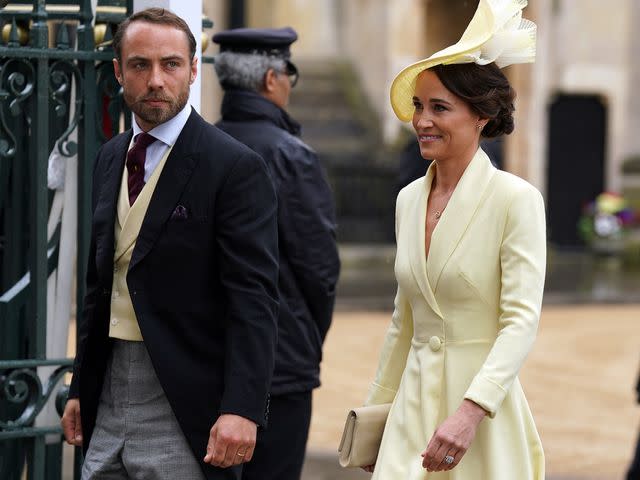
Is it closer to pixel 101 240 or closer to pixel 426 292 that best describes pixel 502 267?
pixel 426 292

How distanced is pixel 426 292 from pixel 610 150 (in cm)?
2179

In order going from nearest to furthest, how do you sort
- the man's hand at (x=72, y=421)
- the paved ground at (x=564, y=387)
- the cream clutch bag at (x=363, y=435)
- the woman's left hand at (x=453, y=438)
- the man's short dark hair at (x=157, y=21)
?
the woman's left hand at (x=453, y=438) < the man's short dark hair at (x=157, y=21) < the cream clutch bag at (x=363, y=435) < the man's hand at (x=72, y=421) < the paved ground at (x=564, y=387)

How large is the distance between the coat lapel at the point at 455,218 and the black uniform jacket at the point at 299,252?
1317 millimetres

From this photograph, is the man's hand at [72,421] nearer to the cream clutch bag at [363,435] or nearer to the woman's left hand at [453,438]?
the cream clutch bag at [363,435]

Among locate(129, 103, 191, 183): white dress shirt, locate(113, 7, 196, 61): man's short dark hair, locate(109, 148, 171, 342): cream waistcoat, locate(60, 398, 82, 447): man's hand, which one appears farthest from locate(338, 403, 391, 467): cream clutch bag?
locate(113, 7, 196, 61): man's short dark hair

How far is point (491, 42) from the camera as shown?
12.1 feet

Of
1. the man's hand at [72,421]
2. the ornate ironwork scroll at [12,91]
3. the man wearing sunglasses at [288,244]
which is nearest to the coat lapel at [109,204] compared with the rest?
the man's hand at [72,421]

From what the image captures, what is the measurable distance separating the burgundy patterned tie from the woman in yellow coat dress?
26.7 inches

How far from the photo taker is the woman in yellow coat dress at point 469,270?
3.61 metres

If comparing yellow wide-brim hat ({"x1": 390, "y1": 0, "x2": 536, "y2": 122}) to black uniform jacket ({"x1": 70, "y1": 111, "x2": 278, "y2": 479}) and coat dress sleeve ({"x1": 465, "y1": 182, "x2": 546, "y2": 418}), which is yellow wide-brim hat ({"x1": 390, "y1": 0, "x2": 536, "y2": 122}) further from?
black uniform jacket ({"x1": 70, "y1": 111, "x2": 278, "y2": 479})

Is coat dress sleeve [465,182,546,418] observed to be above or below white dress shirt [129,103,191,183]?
below

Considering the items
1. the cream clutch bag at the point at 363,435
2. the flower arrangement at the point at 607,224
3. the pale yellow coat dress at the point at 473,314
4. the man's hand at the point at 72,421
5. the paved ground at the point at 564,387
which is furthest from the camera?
the flower arrangement at the point at 607,224

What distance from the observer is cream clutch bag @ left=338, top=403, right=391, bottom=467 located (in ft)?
12.5

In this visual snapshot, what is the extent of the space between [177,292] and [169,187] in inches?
10.3
